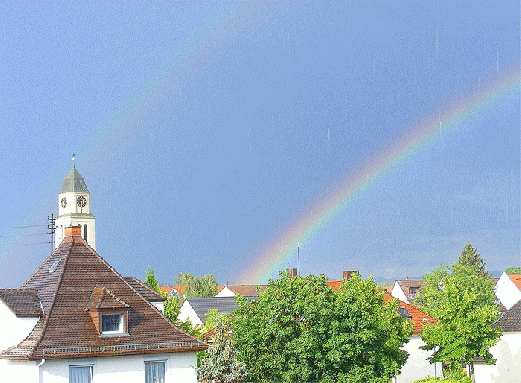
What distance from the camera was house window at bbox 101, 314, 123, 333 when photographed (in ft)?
105

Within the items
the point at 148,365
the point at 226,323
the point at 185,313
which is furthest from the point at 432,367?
the point at 148,365

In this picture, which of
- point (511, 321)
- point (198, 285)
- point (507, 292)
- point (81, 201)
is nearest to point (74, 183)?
point (81, 201)

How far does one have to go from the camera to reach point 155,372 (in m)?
32.6

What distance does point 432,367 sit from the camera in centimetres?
6656

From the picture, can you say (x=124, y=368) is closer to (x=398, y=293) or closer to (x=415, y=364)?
(x=415, y=364)

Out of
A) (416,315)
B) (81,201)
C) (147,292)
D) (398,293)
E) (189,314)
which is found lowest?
(147,292)

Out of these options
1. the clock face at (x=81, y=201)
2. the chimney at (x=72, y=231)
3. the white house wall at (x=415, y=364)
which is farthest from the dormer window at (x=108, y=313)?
the clock face at (x=81, y=201)

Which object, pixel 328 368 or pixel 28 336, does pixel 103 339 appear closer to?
pixel 28 336

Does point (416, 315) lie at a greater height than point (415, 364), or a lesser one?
greater

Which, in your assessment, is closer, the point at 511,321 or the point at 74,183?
the point at 511,321

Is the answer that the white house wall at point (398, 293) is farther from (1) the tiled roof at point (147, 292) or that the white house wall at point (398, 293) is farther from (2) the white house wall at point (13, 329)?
(2) the white house wall at point (13, 329)

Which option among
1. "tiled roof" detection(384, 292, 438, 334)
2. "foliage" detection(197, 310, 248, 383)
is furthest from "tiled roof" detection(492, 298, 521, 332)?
"foliage" detection(197, 310, 248, 383)

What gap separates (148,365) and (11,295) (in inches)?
281

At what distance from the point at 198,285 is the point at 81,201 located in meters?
55.2
